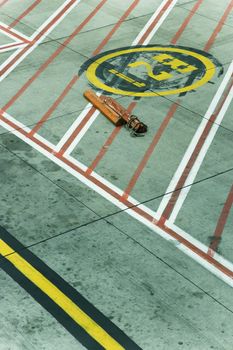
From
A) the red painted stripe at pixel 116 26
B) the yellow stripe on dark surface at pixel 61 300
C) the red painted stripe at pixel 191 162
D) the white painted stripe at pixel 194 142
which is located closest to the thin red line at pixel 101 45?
the red painted stripe at pixel 116 26

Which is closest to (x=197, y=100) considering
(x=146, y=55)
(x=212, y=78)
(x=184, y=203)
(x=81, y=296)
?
(x=212, y=78)

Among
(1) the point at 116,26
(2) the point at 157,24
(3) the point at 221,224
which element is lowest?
(3) the point at 221,224

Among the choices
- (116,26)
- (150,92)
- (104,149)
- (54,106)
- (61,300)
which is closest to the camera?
(61,300)

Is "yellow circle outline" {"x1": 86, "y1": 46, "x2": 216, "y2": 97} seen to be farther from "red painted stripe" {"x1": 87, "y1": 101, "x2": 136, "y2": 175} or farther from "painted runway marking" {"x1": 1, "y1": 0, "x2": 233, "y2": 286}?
"painted runway marking" {"x1": 1, "y1": 0, "x2": 233, "y2": 286}

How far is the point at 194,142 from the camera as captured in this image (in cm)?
1730

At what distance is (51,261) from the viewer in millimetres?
13406

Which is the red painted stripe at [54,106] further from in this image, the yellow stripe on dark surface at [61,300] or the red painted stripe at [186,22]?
the yellow stripe on dark surface at [61,300]

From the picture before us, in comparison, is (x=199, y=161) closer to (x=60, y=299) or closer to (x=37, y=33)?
(x=60, y=299)

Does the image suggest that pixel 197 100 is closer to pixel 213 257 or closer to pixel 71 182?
pixel 71 182

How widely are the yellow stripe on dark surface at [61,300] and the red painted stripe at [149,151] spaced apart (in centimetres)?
288

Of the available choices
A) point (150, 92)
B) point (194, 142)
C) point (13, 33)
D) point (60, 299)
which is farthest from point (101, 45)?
point (60, 299)

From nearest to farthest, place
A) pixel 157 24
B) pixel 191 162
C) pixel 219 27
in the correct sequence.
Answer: pixel 191 162, pixel 219 27, pixel 157 24

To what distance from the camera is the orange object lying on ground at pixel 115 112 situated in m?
17.6

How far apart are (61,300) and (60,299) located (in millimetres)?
33
